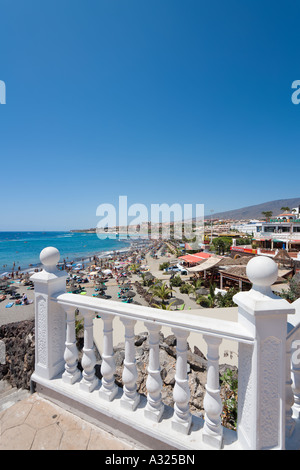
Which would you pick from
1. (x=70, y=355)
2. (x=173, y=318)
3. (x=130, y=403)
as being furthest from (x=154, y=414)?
(x=70, y=355)

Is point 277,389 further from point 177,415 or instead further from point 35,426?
point 35,426

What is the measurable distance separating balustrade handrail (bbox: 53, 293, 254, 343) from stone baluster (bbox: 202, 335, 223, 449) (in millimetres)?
90

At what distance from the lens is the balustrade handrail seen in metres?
1.26

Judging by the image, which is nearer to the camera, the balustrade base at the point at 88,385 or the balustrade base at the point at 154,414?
the balustrade base at the point at 154,414

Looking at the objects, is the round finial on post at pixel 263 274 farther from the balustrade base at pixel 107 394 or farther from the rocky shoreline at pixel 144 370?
the rocky shoreline at pixel 144 370

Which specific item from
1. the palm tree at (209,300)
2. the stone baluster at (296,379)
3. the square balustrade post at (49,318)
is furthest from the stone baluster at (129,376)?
the palm tree at (209,300)

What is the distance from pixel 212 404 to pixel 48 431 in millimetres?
1327

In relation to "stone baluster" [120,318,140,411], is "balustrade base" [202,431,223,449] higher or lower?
lower

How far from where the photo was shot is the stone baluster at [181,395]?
145cm

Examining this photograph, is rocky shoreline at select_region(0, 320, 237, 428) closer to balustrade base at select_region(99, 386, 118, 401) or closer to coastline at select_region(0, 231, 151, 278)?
balustrade base at select_region(99, 386, 118, 401)

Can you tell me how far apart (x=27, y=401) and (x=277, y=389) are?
210 cm

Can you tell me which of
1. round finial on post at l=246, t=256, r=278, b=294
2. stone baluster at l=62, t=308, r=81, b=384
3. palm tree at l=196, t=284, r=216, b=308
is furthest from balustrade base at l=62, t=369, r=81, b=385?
palm tree at l=196, t=284, r=216, b=308

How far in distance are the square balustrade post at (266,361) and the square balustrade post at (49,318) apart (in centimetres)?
161

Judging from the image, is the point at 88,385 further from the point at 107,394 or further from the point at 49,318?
the point at 49,318
